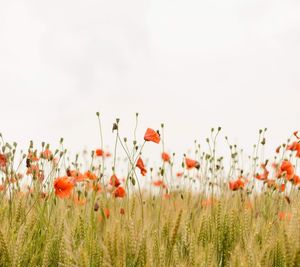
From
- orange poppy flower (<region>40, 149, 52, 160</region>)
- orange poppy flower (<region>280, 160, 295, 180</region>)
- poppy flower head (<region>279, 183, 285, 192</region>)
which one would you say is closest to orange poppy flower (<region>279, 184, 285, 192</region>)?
poppy flower head (<region>279, 183, 285, 192</region>)

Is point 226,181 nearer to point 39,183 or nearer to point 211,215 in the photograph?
point 211,215

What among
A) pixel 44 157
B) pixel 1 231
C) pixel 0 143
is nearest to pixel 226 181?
pixel 44 157

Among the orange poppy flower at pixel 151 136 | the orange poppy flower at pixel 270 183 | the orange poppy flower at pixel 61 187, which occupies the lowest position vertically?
the orange poppy flower at pixel 270 183

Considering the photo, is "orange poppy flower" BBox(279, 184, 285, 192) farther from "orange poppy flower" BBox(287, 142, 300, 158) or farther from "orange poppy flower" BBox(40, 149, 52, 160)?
"orange poppy flower" BBox(40, 149, 52, 160)

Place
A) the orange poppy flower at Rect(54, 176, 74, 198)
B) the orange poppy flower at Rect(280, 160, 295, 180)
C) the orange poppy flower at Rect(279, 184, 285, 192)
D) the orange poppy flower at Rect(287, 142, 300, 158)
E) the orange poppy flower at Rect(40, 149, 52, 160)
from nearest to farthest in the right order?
the orange poppy flower at Rect(54, 176, 74, 198)
the orange poppy flower at Rect(40, 149, 52, 160)
the orange poppy flower at Rect(280, 160, 295, 180)
the orange poppy flower at Rect(287, 142, 300, 158)
the orange poppy flower at Rect(279, 184, 285, 192)

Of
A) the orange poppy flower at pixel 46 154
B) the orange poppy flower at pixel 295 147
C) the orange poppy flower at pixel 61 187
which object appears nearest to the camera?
the orange poppy flower at pixel 61 187

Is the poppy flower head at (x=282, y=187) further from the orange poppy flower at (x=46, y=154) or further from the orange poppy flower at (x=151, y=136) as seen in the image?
the orange poppy flower at (x=46, y=154)

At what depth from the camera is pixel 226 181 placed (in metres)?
3.65

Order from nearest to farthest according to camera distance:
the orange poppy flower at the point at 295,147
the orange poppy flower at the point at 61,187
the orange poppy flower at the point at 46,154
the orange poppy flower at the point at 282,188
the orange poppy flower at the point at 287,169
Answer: the orange poppy flower at the point at 61,187
the orange poppy flower at the point at 46,154
the orange poppy flower at the point at 287,169
the orange poppy flower at the point at 295,147
the orange poppy flower at the point at 282,188

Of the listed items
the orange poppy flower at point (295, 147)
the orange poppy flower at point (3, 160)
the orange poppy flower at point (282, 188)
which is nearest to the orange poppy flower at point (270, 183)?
the orange poppy flower at point (282, 188)

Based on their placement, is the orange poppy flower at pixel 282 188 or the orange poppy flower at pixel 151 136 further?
the orange poppy flower at pixel 282 188

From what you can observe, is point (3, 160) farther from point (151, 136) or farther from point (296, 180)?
point (296, 180)

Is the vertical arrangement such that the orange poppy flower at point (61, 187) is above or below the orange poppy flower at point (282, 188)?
above

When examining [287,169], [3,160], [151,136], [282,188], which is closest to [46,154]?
[3,160]
